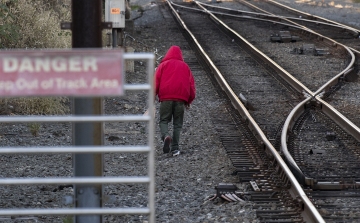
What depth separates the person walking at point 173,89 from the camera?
35.9ft

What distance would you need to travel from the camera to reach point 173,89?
11039 mm

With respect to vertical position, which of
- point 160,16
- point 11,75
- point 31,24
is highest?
point 11,75

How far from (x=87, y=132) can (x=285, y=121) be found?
22.9 ft

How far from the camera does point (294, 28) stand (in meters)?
27.8

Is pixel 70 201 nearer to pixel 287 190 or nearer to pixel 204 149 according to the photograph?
pixel 287 190

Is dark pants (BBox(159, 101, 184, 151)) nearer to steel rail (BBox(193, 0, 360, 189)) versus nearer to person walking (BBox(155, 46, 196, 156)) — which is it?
person walking (BBox(155, 46, 196, 156))

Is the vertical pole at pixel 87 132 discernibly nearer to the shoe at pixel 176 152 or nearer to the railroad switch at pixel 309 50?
the shoe at pixel 176 152

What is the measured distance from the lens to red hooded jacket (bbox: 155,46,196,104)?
35.9ft

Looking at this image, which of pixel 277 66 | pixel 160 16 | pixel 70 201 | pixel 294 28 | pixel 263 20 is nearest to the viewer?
pixel 70 201

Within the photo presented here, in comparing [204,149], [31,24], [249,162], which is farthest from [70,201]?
[31,24]

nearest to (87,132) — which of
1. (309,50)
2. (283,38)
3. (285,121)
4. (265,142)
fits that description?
(265,142)

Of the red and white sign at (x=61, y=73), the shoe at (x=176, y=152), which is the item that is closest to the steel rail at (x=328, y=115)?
the shoe at (x=176, y=152)

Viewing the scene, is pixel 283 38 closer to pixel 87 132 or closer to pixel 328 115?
pixel 328 115

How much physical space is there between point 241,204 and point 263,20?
22523 millimetres
